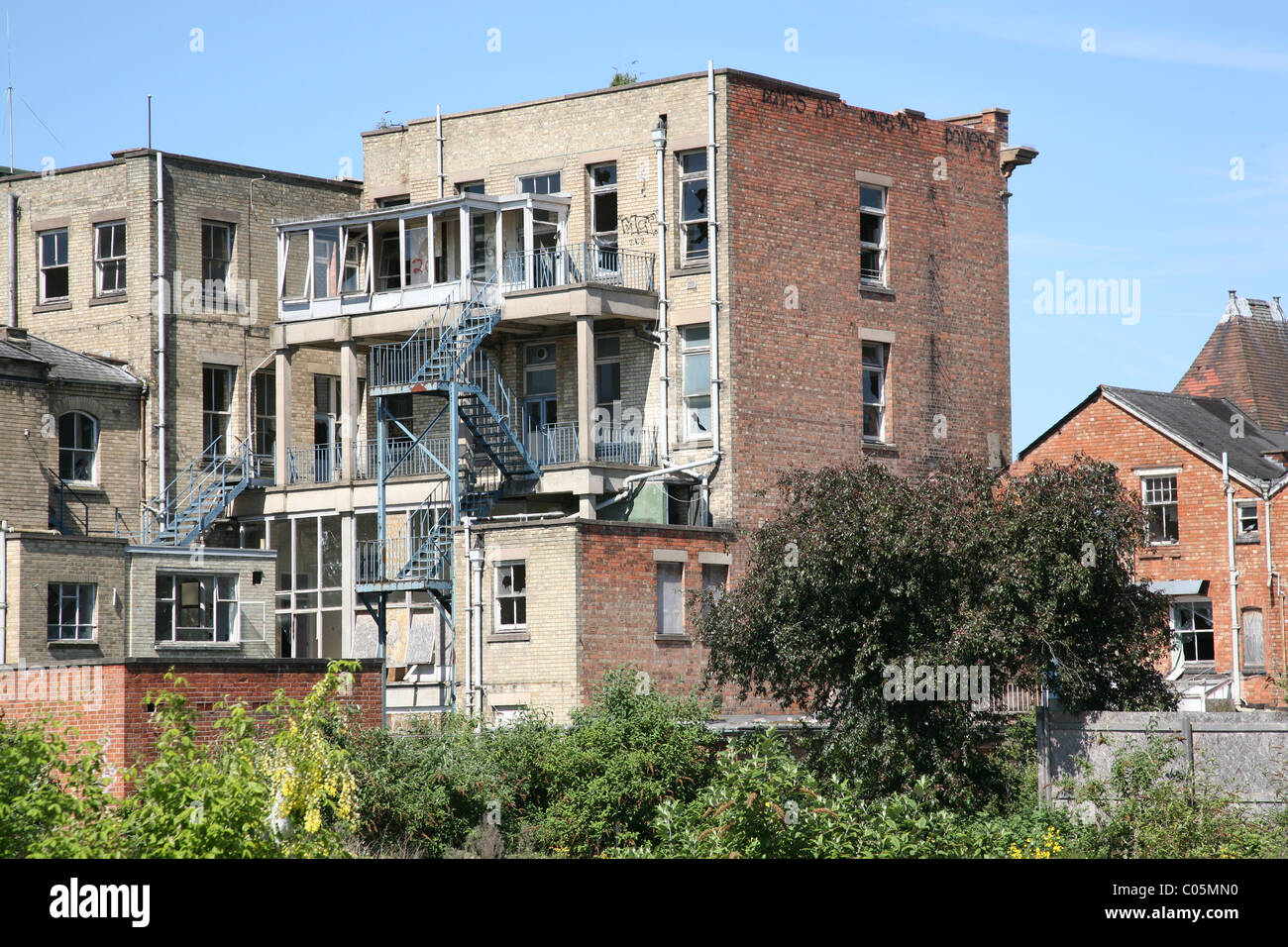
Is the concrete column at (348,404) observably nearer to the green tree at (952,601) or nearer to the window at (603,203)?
the window at (603,203)

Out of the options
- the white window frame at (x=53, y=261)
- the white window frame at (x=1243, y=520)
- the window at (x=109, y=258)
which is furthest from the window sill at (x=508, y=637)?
the white window frame at (x=1243, y=520)

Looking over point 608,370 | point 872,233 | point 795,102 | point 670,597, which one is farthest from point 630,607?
point 795,102

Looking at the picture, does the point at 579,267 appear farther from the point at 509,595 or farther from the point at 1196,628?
the point at 1196,628

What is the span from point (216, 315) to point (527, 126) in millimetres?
8639

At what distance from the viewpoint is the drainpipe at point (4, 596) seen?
3144 cm

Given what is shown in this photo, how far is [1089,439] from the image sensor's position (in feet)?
136

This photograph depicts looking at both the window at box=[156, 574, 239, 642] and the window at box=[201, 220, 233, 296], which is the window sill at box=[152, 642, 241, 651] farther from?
the window at box=[201, 220, 233, 296]

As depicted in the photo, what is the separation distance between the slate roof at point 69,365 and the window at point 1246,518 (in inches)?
1023

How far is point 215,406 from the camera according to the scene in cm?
3881

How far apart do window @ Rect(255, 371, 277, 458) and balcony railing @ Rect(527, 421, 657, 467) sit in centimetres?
782

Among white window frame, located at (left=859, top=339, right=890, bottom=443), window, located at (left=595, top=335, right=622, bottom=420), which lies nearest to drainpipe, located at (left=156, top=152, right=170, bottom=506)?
window, located at (left=595, top=335, right=622, bottom=420)

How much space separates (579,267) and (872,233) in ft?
22.3

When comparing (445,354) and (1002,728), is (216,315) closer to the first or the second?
(445,354)
